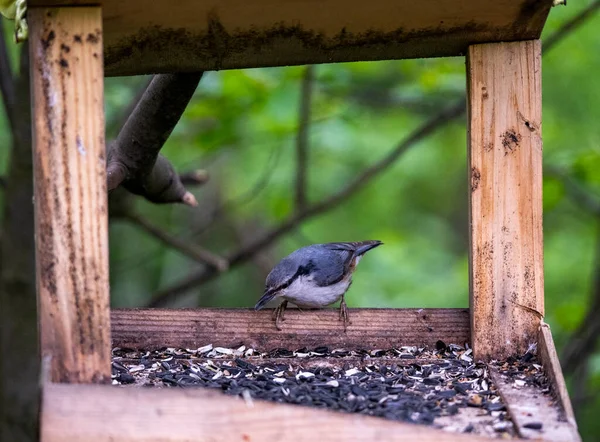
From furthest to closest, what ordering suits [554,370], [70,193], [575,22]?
[575,22] → [554,370] → [70,193]

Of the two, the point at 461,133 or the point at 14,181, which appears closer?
the point at 14,181

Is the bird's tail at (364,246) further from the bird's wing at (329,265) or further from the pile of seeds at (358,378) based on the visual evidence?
the pile of seeds at (358,378)

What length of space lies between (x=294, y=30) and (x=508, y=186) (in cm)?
85

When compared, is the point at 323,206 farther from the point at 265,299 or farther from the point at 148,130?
the point at 148,130

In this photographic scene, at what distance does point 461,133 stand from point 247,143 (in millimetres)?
2780

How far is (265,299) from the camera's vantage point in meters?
3.30

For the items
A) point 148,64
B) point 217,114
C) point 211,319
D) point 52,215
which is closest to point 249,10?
point 148,64

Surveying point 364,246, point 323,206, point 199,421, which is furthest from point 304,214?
point 199,421

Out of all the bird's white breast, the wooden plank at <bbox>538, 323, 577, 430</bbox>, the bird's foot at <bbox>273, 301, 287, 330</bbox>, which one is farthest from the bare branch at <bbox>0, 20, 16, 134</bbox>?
the wooden plank at <bbox>538, 323, 577, 430</bbox>

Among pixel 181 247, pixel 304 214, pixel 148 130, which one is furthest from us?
pixel 304 214

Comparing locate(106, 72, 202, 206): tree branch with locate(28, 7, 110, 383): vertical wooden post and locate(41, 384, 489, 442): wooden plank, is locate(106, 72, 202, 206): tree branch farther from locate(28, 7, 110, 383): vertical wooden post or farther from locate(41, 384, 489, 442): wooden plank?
locate(41, 384, 489, 442): wooden plank

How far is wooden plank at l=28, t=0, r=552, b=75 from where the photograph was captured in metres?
2.44

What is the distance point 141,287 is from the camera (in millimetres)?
7492

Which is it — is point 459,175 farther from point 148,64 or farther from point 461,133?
point 148,64
